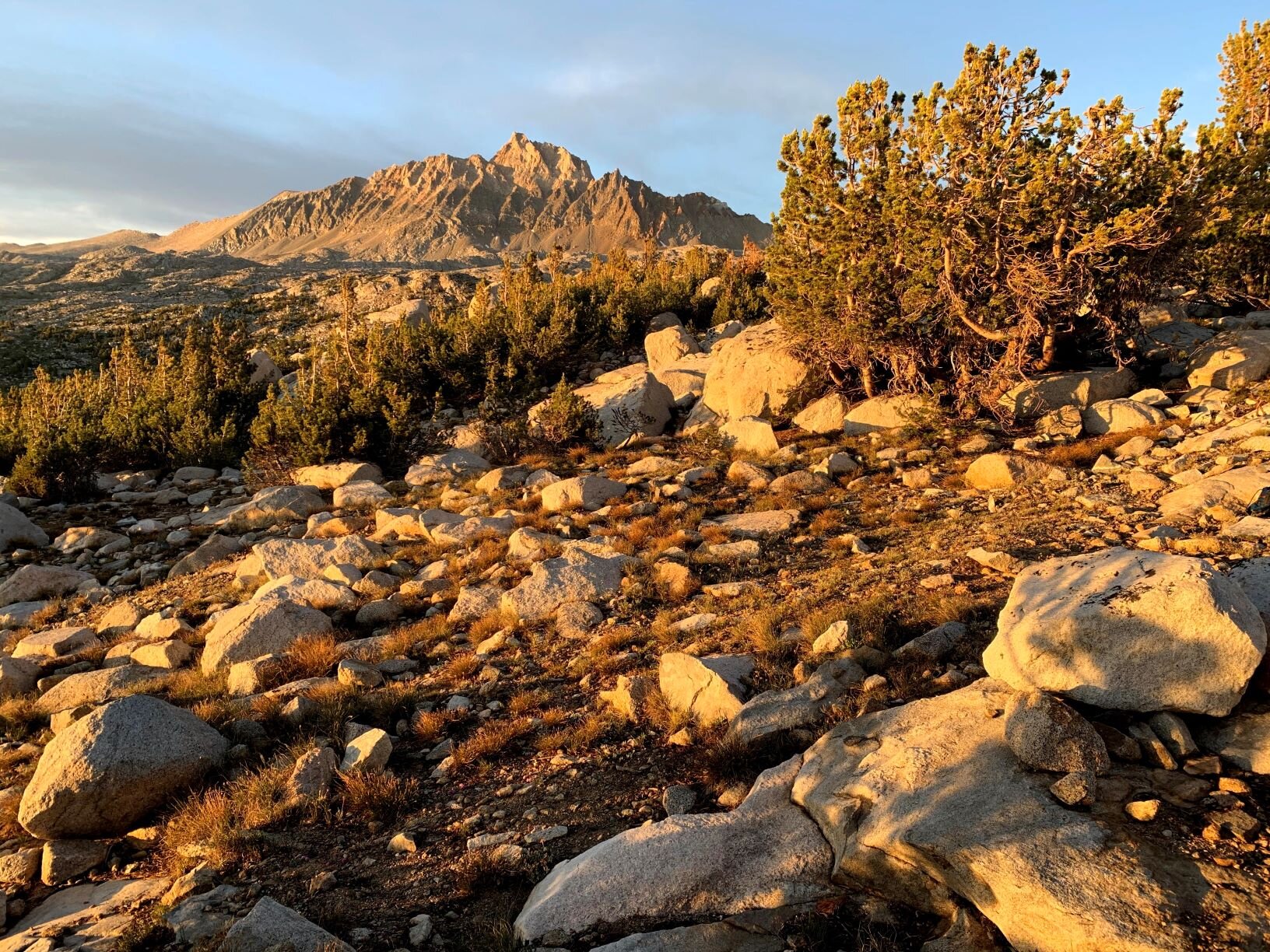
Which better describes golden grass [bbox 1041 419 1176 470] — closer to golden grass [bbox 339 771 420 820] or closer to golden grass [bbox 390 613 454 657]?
golden grass [bbox 390 613 454 657]

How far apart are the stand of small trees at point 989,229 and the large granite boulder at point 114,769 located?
1145 centimetres

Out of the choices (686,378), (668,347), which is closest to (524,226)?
(668,347)

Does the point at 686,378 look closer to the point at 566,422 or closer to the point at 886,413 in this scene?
the point at 566,422

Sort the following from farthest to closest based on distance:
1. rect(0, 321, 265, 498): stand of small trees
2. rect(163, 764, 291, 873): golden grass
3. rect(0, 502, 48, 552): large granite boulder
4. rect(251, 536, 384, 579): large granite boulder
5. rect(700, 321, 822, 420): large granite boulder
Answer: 1. rect(0, 321, 265, 498): stand of small trees
2. rect(700, 321, 822, 420): large granite boulder
3. rect(0, 502, 48, 552): large granite boulder
4. rect(251, 536, 384, 579): large granite boulder
5. rect(163, 764, 291, 873): golden grass

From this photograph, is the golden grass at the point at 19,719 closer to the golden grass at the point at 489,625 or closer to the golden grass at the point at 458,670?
the golden grass at the point at 458,670

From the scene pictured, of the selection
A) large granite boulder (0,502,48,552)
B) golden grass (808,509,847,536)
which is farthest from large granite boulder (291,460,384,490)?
golden grass (808,509,847,536)

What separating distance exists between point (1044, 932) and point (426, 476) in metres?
12.5

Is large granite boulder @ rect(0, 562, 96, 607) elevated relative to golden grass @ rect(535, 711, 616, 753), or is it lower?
lower

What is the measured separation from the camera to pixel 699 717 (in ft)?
18.0

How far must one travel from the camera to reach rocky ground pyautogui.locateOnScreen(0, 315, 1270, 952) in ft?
11.2

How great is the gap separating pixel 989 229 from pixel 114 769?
41.9 feet

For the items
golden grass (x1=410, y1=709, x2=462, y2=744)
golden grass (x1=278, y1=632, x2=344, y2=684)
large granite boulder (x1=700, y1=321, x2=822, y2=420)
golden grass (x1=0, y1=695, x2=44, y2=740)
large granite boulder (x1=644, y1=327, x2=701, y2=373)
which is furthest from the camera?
large granite boulder (x1=644, y1=327, x2=701, y2=373)

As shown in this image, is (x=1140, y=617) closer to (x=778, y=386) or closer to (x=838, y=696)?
(x=838, y=696)

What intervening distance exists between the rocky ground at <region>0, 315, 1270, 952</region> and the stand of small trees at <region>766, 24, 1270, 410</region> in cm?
202
